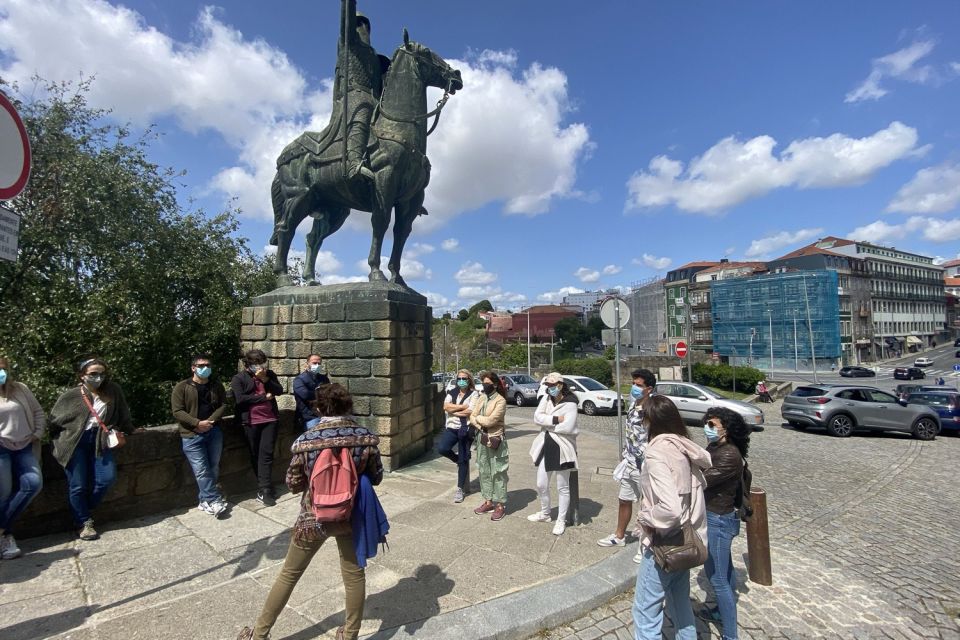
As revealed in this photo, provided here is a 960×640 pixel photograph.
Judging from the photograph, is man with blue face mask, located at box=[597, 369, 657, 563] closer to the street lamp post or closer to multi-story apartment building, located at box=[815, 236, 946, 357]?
the street lamp post

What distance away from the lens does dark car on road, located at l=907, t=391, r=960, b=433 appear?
42.0 feet

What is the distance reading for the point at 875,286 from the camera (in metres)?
61.9

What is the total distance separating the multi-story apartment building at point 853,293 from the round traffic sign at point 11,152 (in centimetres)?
7000

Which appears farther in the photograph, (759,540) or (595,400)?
(595,400)

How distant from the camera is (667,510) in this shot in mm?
2461

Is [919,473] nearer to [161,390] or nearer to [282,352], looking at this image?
[282,352]

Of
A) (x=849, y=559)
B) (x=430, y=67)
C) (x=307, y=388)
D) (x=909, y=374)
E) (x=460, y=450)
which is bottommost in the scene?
(x=909, y=374)

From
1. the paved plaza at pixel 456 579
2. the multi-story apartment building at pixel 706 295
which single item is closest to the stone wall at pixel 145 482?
the paved plaza at pixel 456 579

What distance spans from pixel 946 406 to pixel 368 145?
17.3 meters

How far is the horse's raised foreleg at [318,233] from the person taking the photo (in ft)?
26.0

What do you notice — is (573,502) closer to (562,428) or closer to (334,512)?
(562,428)

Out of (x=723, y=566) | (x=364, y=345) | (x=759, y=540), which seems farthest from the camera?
(x=364, y=345)

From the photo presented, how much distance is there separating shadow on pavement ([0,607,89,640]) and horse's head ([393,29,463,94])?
735cm

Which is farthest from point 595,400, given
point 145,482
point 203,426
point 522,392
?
point 145,482
